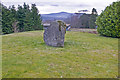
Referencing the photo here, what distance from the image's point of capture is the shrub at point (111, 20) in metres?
11.8

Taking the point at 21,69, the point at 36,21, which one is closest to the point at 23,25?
the point at 36,21

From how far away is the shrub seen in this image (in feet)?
38.6

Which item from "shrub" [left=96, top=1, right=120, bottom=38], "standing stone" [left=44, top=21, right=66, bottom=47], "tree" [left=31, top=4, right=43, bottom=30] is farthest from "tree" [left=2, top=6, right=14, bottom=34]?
"standing stone" [left=44, top=21, right=66, bottom=47]

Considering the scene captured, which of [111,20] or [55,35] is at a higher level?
[111,20]

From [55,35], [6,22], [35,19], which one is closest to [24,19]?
[35,19]

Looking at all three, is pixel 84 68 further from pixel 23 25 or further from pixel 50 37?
pixel 23 25

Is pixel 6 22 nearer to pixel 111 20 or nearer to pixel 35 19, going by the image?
pixel 35 19

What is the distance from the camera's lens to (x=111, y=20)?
479 inches

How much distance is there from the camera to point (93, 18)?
34375mm

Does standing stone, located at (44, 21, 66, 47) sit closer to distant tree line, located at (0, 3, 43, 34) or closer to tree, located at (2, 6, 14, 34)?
tree, located at (2, 6, 14, 34)

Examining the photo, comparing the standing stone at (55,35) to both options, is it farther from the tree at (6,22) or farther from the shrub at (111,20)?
the tree at (6,22)

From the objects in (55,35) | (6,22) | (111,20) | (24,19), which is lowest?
(55,35)

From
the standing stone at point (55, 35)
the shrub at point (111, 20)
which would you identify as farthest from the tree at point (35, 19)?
the standing stone at point (55, 35)

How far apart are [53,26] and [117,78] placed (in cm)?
495
